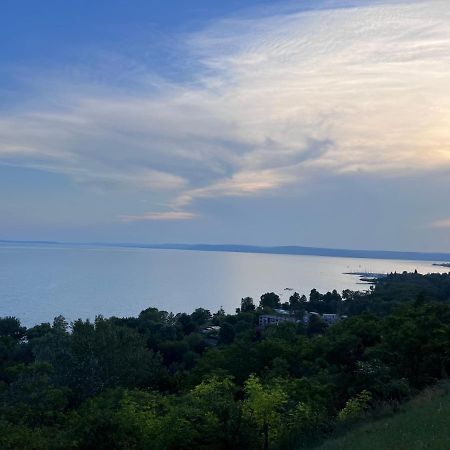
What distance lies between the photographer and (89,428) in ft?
36.8

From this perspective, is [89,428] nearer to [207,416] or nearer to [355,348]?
[207,416]

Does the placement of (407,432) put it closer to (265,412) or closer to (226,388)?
(265,412)

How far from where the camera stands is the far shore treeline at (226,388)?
11148 millimetres

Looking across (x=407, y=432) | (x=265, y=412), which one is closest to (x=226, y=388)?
(x=265, y=412)

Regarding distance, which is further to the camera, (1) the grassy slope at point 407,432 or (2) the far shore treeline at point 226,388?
(2) the far shore treeline at point 226,388

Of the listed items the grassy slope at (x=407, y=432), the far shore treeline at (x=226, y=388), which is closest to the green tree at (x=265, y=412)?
the far shore treeline at (x=226, y=388)

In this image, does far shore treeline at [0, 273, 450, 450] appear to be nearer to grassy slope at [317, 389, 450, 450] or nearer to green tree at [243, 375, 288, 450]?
green tree at [243, 375, 288, 450]

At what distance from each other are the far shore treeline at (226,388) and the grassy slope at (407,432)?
1.01 meters

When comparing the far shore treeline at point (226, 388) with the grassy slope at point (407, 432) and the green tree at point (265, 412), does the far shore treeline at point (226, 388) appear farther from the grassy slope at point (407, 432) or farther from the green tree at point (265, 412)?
the grassy slope at point (407, 432)

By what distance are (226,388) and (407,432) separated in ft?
18.6

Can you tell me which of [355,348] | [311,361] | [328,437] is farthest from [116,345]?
[328,437]

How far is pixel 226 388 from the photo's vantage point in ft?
45.9

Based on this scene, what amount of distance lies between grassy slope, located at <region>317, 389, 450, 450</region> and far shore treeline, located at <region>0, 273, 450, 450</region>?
3.30 ft

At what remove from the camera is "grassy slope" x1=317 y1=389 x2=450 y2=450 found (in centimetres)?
854
